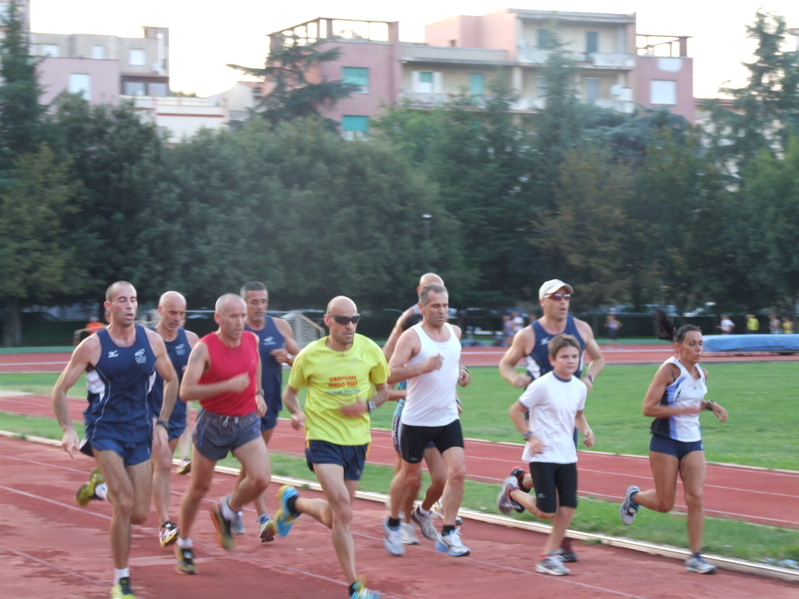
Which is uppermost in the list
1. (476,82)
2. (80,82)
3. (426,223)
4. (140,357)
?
(476,82)

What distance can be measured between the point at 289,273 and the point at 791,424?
35213mm

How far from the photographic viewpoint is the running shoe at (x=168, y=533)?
832cm

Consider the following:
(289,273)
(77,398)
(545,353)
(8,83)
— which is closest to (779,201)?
(289,273)

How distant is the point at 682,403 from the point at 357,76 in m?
68.1

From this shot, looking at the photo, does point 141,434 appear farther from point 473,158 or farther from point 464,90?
point 464,90

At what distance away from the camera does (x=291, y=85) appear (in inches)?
2489

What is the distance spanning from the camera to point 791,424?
1788 cm

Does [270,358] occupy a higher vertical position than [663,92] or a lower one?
lower

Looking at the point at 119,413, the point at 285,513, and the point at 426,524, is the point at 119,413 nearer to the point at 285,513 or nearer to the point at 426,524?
the point at 285,513

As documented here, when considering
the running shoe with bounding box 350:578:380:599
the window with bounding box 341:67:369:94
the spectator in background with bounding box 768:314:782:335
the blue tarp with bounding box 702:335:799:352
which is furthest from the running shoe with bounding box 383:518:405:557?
the window with bounding box 341:67:369:94

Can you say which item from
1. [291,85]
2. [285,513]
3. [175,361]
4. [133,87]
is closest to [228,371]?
[285,513]

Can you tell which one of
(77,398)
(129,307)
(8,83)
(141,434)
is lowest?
(77,398)

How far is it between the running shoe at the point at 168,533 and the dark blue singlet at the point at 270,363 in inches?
53.5

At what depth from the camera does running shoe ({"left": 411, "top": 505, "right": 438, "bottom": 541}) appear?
8.64 meters
